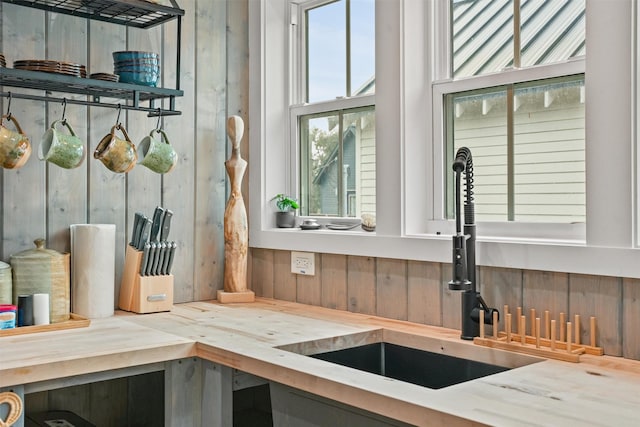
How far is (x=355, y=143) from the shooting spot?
2.60 meters

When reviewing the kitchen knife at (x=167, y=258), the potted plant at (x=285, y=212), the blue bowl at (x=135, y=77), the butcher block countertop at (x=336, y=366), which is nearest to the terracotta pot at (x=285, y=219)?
the potted plant at (x=285, y=212)

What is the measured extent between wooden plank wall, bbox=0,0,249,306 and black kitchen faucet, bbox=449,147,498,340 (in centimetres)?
119

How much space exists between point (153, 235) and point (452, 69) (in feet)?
3.95

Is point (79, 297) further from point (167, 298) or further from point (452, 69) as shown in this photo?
point (452, 69)

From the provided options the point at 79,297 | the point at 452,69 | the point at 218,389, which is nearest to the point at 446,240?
the point at 452,69

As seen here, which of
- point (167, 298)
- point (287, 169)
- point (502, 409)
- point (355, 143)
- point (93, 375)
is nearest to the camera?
point (502, 409)

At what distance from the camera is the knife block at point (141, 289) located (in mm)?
2346

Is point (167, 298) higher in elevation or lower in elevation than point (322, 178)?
lower

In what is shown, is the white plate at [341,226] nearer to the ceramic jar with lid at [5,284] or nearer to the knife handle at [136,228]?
the knife handle at [136,228]

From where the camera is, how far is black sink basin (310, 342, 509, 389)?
72.6 inches

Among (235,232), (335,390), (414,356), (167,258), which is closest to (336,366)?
(335,390)

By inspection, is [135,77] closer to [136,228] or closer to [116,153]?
→ [116,153]

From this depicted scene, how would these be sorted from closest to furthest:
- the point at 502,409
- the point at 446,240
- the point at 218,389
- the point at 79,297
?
the point at 502,409
the point at 218,389
the point at 446,240
the point at 79,297

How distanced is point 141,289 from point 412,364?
38.8 inches
